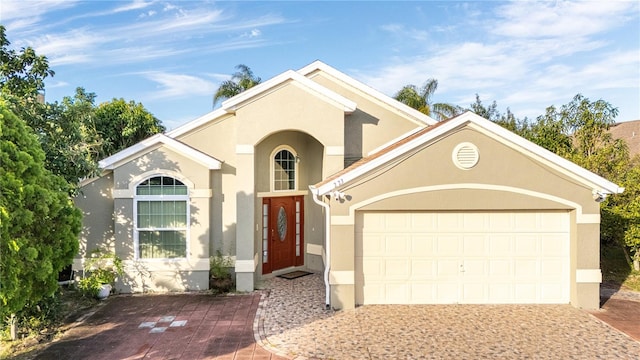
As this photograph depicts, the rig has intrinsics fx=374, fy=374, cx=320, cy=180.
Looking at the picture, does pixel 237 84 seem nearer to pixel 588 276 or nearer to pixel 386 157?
pixel 386 157

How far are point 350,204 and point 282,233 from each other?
4550 millimetres

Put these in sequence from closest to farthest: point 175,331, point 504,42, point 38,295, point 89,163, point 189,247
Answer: point 38,295
point 175,331
point 89,163
point 189,247
point 504,42

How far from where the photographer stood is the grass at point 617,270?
468 inches

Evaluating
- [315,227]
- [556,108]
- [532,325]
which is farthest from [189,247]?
[556,108]

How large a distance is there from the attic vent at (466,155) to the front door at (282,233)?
6.03 metres

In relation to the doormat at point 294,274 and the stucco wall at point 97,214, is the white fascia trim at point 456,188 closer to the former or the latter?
the doormat at point 294,274

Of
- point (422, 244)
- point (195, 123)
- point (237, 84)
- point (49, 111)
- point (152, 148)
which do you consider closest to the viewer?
point (49, 111)

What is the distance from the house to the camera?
945 centimetres

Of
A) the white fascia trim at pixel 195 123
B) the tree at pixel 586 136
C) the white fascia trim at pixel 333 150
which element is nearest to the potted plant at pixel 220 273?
the white fascia trim at pixel 195 123

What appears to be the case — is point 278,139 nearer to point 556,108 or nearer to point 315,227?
A: point 315,227

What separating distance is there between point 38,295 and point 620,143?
→ 17915mm

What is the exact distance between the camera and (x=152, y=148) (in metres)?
11.1

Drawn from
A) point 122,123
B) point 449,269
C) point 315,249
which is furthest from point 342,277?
point 122,123

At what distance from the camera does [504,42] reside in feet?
51.2
